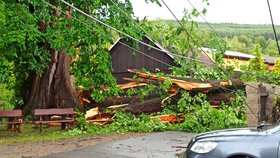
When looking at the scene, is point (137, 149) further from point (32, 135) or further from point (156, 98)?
point (156, 98)

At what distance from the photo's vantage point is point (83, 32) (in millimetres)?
14312

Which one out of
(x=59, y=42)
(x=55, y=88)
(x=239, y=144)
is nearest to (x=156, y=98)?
(x=59, y=42)

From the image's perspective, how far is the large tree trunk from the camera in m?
17.8

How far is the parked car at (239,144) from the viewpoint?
17.5 ft

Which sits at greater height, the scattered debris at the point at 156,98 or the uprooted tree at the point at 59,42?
the uprooted tree at the point at 59,42

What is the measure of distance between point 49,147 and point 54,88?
7585 mm

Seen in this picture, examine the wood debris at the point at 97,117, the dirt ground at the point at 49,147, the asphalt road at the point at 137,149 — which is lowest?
the dirt ground at the point at 49,147

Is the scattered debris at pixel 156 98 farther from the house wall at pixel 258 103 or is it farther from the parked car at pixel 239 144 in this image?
the parked car at pixel 239 144

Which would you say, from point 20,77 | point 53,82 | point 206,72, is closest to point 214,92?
point 206,72

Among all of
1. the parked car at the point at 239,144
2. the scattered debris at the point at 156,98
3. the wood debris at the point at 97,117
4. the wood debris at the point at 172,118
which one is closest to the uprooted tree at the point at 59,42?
the wood debris at the point at 97,117

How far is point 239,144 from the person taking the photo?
5.50 metres

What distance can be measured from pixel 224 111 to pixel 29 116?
8597 millimetres

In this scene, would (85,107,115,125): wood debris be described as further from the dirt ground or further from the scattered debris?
the dirt ground

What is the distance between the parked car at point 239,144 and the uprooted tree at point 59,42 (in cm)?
814
